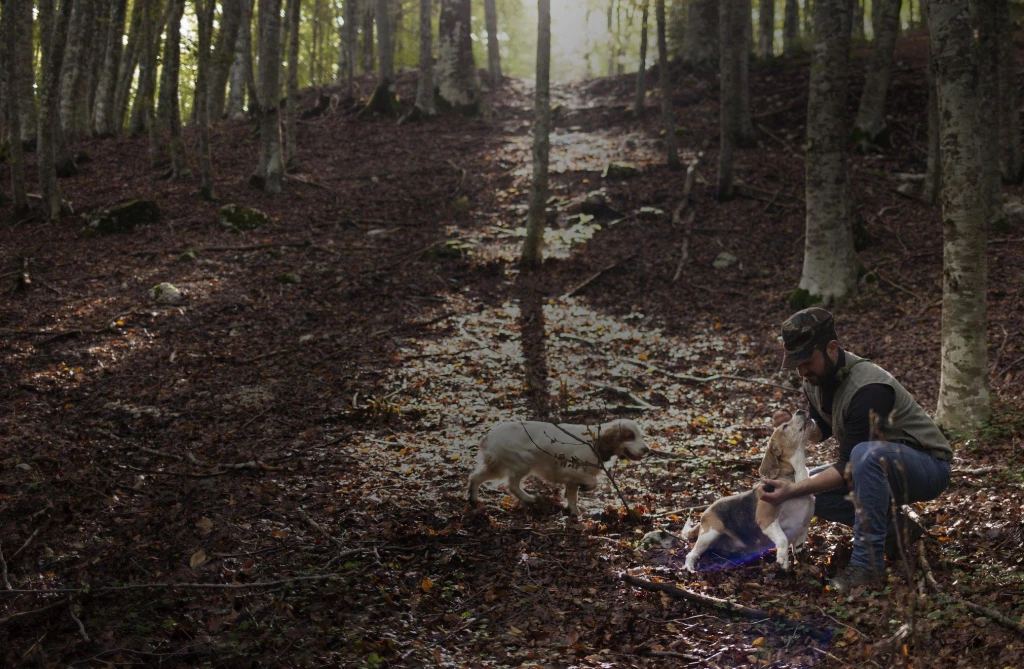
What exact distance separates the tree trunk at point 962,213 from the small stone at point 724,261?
6636 millimetres

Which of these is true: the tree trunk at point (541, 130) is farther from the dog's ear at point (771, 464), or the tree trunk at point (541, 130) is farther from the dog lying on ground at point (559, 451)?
the dog's ear at point (771, 464)

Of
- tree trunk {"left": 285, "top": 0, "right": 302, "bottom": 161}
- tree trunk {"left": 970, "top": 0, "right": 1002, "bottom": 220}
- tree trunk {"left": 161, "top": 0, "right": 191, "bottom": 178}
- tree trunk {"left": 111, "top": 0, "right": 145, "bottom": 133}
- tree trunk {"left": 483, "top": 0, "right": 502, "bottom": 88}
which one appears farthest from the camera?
tree trunk {"left": 483, "top": 0, "right": 502, "bottom": 88}

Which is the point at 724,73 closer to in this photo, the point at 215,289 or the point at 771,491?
the point at 215,289

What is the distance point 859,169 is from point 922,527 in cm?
1310

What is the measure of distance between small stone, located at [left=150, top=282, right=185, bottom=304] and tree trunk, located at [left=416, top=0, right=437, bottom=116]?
39.7ft

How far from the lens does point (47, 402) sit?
7.12 m

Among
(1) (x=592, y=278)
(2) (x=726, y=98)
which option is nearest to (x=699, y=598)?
(1) (x=592, y=278)

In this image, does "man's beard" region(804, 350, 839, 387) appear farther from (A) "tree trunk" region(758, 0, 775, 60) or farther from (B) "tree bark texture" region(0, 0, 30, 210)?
(A) "tree trunk" region(758, 0, 775, 60)

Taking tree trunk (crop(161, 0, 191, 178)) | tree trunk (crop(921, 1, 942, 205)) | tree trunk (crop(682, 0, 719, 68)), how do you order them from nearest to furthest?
1. tree trunk (crop(921, 1, 942, 205))
2. tree trunk (crop(161, 0, 191, 178))
3. tree trunk (crop(682, 0, 719, 68))

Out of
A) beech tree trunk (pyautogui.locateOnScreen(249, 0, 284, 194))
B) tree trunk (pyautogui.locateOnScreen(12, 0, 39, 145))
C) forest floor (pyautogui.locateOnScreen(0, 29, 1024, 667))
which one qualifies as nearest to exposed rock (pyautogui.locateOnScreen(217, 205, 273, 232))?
forest floor (pyautogui.locateOnScreen(0, 29, 1024, 667))

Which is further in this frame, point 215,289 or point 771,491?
point 215,289

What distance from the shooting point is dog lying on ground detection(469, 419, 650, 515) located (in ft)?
18.5

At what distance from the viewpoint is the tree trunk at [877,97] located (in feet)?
51.5

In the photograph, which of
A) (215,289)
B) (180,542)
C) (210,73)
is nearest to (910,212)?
(215,289)
